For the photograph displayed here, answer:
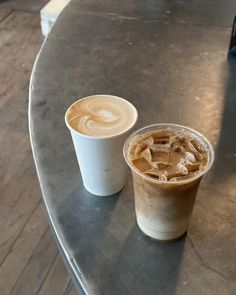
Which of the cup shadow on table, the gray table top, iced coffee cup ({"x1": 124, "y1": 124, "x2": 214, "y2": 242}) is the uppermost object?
iced coffee cup ({"x1": 124, "y1": 124, "x2": 214, "y2": 242})

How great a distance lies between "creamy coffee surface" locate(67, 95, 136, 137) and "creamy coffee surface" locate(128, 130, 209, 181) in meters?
0.06

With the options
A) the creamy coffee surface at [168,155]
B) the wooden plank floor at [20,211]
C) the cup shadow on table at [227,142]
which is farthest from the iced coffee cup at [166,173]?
the wooden plank floor at [20,211]

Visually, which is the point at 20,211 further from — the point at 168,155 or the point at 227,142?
the point at 168,155

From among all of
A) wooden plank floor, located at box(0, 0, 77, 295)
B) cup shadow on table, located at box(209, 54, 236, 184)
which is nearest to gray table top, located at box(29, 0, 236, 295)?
cup shadow on table, located at box(209, 54, 236, 184)

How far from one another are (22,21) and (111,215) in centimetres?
302

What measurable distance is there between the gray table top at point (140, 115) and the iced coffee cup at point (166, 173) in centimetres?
4

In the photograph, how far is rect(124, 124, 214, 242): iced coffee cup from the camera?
0.62 metres

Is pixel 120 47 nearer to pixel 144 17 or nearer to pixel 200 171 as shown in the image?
pixel 144 17

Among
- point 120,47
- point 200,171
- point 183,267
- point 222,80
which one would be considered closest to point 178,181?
point 200,171

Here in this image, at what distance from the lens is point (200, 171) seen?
0.63m

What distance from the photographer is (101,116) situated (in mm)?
759

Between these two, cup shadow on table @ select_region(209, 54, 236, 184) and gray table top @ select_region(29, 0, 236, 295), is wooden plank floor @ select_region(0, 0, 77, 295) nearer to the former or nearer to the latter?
gray table top @ select_region(29, 0, 236, 295)

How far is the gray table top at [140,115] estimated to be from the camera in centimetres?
66

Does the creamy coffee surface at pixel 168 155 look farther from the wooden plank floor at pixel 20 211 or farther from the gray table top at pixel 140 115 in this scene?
the wooden plank floor at pixel 20 211
